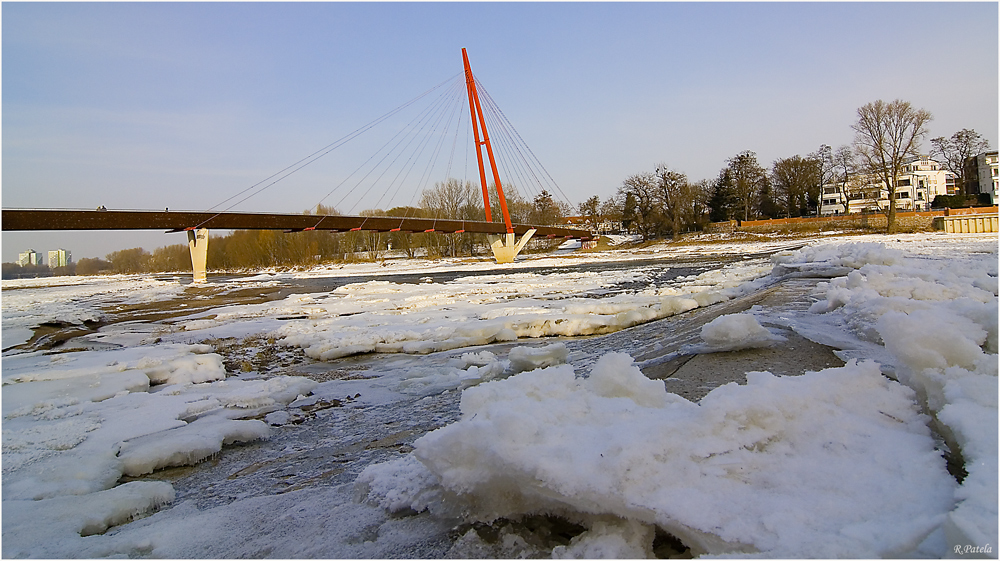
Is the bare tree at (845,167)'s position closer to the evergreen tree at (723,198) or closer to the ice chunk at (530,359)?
the evergreen tree at (723,198)

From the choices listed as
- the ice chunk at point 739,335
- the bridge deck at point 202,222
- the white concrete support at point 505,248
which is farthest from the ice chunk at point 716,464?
the white concrete support at point 505,248

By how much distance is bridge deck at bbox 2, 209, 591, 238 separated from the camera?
2756cm

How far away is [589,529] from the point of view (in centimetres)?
205

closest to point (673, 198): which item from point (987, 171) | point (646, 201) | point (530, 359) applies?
point (646, 201)

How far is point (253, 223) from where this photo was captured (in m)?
35.4

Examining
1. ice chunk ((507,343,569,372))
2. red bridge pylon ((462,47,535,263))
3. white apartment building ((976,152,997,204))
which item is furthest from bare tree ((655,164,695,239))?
ice chunk ((507,343,569,372))

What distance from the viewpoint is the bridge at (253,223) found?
1091 inches

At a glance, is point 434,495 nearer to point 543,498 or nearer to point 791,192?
point 543,498

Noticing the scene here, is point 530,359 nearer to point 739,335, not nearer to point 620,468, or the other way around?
point 739,335

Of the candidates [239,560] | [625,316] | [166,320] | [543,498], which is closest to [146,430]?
[239,560]

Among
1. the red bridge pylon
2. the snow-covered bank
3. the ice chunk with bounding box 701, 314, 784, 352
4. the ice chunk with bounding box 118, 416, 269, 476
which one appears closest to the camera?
the snow-covered bank

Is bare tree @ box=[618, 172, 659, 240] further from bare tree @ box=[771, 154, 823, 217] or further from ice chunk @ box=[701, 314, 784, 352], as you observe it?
ice chunk @ box=[701, 314, 784, 352]

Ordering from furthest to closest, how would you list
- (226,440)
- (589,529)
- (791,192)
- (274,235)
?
(274,235)
(791,192)
(226,440)
(589,529)

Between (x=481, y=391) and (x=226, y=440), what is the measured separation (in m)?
2.32
